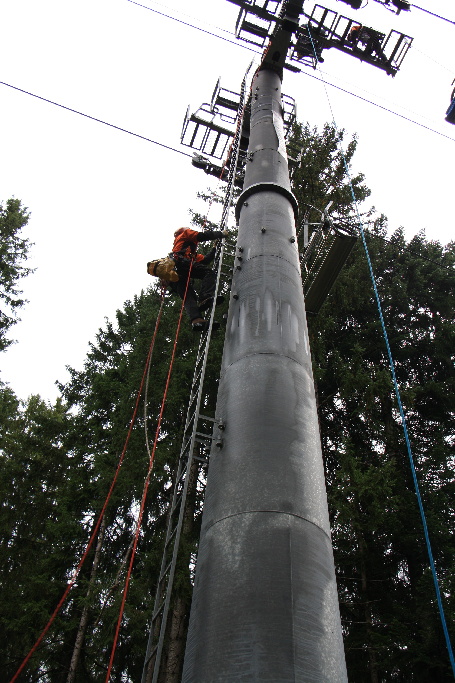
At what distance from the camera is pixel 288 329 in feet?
14.2

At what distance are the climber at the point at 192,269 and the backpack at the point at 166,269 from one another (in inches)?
6.6

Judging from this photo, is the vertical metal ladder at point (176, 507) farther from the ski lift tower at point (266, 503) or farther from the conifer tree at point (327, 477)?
the conifer tree at point (327, 477)

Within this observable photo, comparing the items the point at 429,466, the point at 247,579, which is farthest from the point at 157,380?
the point at 247,579

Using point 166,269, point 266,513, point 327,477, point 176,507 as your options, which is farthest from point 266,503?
point 327,477

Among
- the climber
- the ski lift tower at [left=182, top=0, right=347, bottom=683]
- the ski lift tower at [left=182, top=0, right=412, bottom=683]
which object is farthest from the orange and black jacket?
the ski lift tower at [left=182, top=0, right=347, bottom=683]

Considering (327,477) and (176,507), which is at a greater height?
(327,477)

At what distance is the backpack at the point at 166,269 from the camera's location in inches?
285

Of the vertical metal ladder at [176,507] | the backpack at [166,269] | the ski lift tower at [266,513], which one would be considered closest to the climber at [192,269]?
the backpack at [166,269]

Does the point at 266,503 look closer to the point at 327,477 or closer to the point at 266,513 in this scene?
the point at 266,513

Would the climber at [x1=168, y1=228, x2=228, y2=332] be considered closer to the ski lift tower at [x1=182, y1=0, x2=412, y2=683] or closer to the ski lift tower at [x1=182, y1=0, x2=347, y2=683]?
the ski lift tower at [x1=182, y1=0, x2=412, y2=683]

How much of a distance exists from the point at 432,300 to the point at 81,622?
13827 millimetres

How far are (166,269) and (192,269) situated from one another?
426 mm

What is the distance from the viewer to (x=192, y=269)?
7.46 metres

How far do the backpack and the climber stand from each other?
0.17m
